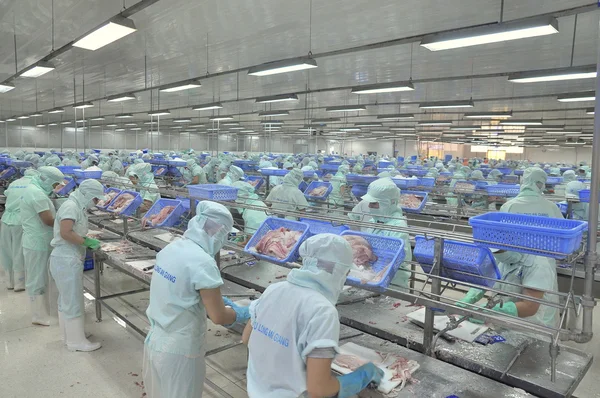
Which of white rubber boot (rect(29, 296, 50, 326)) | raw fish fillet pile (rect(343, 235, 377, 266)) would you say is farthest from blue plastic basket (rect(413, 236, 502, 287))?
white rubber boot (rect(29, 296, 50, 326))

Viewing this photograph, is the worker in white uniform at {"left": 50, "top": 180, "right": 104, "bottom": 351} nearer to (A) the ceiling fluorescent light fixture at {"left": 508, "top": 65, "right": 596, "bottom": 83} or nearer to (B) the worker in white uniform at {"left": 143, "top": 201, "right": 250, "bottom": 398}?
(B) the worker in white uniform at {"left": 143, "top": 201, "right": 250, "bottom": 398}

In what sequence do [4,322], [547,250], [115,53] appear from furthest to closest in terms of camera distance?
[115,53] < [4,322] < [547,250]

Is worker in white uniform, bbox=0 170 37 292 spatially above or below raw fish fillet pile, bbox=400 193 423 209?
below

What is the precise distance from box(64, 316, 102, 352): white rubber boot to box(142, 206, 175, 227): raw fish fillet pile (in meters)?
1.19

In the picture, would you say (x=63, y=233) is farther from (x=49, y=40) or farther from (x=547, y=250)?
(x=49, y=40)

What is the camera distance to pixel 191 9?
5.91 m

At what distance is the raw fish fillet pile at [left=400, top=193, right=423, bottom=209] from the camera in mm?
6327

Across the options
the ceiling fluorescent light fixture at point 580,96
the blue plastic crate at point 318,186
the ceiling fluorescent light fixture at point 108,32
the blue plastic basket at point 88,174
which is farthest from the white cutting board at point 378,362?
the blue plastic basket at point 88,174

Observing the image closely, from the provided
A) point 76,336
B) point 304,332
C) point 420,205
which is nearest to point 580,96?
point 420,205

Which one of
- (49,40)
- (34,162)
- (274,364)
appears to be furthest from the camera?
(34,162)

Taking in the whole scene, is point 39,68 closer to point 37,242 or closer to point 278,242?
point 37,242

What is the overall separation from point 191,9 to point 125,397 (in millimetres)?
4916

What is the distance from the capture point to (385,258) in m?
2.71

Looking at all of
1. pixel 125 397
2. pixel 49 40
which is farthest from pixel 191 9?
pixel 125 397
